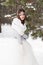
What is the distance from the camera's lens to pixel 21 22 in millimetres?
4906

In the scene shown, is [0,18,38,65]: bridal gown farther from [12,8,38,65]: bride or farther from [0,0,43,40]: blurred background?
[0,0,43,40]: blurred background

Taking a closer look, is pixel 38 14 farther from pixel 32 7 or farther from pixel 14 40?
pixel 14 40

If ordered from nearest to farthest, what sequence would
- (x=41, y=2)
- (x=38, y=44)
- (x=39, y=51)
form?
(x=41, y=2) → (x=39, y=51) → (x=38, y=44)

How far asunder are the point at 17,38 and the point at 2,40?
1.59ft

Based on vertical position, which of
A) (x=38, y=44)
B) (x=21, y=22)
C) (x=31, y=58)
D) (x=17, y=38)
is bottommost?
(x=38, y=44)

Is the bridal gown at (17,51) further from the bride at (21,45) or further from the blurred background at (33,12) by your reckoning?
the blurred background at (33,12)

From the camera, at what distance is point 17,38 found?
5035 millimetres

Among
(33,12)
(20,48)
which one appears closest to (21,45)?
(20,48)

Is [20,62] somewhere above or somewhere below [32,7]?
below

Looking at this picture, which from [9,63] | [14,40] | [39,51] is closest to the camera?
[9,63]

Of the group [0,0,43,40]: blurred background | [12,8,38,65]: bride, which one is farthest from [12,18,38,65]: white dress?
[0,0,43,40]: blurred background

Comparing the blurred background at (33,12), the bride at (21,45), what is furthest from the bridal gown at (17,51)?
the blurred background at (33,12)

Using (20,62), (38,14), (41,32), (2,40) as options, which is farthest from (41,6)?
(20,62)

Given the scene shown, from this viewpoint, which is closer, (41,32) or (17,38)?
(17,38)
